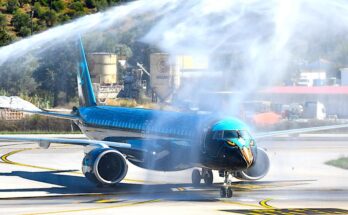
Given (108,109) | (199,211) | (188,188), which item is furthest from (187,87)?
(199,211)

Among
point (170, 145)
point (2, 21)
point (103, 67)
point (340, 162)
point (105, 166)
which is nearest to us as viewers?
point (170, 145)

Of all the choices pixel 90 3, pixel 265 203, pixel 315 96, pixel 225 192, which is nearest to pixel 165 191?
pixel 225 192

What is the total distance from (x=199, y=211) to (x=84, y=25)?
59.6 ft

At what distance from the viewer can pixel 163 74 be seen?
443 feet

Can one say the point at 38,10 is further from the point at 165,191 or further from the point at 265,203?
the point at 265,203

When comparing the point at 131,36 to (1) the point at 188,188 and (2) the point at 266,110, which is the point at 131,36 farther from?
(1) the point at 188,188

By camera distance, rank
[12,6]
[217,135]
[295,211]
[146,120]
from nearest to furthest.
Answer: [295,211], [217,135], [146,120], [12,6]

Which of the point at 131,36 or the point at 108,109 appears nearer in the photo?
the point at 108,109

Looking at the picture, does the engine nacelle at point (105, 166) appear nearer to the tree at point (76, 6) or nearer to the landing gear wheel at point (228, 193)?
the landing gear wheel at point (228, 193)

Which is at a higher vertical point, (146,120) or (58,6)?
(58,6)

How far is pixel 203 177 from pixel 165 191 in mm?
3388

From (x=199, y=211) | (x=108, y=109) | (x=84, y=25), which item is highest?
(x=84, y=25)

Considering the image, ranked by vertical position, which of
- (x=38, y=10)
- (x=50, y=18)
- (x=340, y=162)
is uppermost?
(x=38, y=10)

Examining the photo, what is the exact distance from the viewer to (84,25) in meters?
57.2
